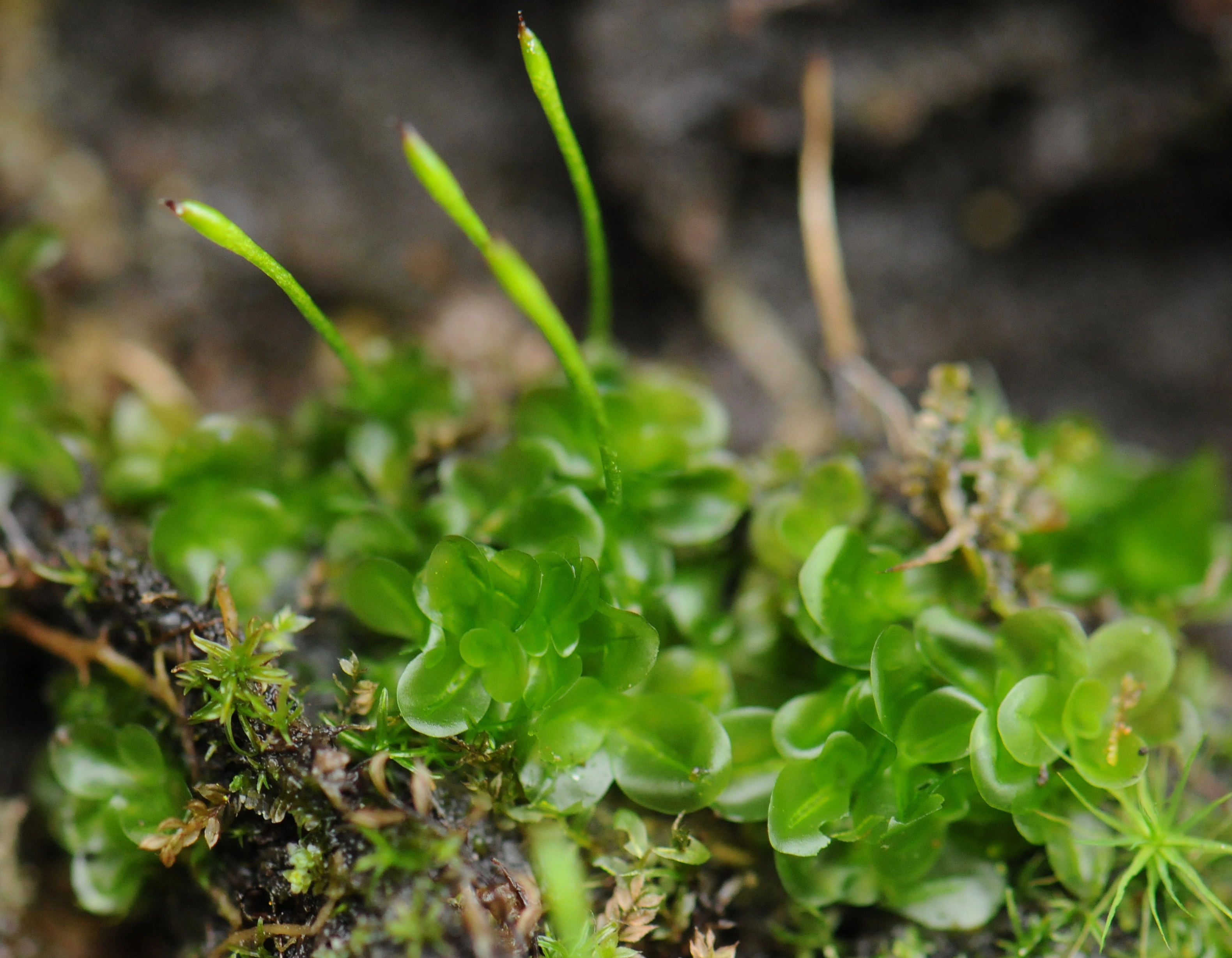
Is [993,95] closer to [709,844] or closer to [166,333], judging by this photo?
[709,844]

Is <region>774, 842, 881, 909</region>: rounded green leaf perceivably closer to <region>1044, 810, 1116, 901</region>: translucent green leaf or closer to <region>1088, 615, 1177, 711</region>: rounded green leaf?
<region>1044, 810, 1116, 901</region>: translucent green leaf

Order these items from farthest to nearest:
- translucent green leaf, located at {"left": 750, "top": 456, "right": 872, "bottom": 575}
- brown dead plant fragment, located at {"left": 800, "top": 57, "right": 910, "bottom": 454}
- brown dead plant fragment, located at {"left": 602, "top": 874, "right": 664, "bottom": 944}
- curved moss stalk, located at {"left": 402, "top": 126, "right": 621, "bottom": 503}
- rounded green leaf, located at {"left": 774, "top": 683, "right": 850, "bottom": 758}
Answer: brown dead plant fragment, located at {"left": 800, "top": 57, "right": 910, "bottom": 454}
translucent green leaf, located at {"left": 750, "top": 456, "right": 872, "bottom": 575}
rounded green leaf, located at {"left": 774, "top": 683, "right": 850, "bottom": 758}
brown dead plant fragment, located at {"left": 602, "top": 874, "right": 664, "bottom": 944}
curved moss stalk, located at {"left": 402, "top": 126, "right": 621, "bottom": 503}

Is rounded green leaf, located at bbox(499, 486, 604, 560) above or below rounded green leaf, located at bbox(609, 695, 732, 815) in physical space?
above

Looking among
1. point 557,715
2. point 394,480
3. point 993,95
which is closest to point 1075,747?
point 557,715

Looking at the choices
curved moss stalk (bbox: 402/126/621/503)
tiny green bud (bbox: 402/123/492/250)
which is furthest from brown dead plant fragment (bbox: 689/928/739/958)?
tiny green bud (bbox: 402/123/492/250)

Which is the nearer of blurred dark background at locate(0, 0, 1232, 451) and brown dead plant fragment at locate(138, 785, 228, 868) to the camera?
brown dead plant fragment at locate(138, 785, 228, 868)

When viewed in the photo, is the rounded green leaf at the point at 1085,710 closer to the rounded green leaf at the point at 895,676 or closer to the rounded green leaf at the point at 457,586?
the rounded green leaf at the point at 895,676

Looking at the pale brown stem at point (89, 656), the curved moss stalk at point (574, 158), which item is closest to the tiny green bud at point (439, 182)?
the curved moss stalk at point (574, 158)
